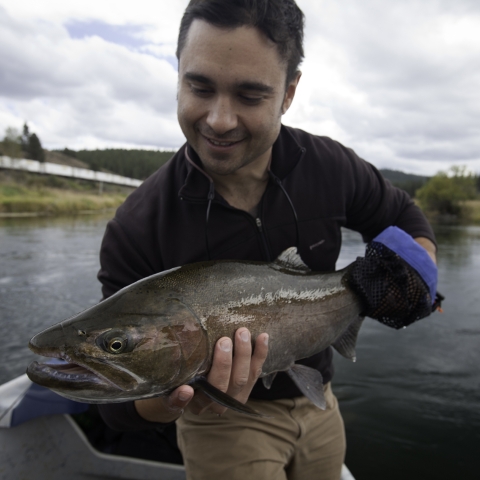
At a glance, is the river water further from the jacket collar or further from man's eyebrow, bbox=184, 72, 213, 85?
man's eyebrow, bbox=184, 72, 213, 85

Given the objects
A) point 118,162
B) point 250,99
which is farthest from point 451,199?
point 118,162

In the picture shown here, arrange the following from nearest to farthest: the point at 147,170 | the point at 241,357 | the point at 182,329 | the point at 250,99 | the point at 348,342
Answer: the point at 182,329, the point at 241,357, the point at 250,99, the point at 348,342, the point at 147,170

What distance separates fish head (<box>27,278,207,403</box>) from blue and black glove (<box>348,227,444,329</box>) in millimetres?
1492

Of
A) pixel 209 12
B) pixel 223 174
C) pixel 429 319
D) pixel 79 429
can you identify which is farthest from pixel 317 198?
pixel 429 319

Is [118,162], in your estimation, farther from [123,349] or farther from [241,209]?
[123,349]

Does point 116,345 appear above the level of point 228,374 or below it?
above

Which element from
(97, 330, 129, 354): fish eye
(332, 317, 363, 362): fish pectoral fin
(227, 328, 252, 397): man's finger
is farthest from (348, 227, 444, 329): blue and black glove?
(97, 330, 129, 354): fish eye

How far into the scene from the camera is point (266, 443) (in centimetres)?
289

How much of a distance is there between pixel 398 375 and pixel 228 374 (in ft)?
21.4

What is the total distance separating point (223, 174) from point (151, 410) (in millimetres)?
1599

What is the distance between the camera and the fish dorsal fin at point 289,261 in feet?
9.01

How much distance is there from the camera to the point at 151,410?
Answer: 8.42 feet

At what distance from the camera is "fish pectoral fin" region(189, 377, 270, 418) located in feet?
6.56

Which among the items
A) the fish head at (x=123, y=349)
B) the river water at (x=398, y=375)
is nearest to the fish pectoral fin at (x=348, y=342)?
the fish head at (x=123, y=349)
